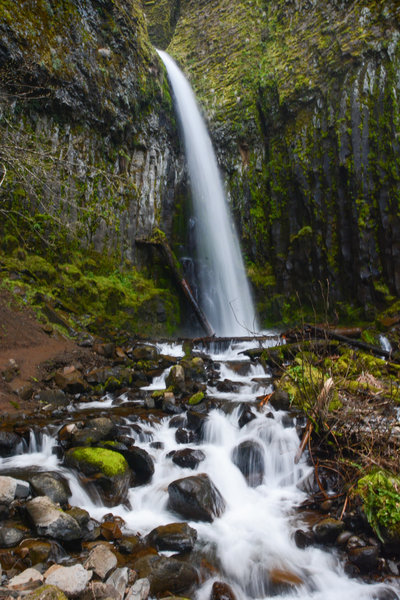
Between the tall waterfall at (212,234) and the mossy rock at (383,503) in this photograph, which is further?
the tall waterfall at (212,234)

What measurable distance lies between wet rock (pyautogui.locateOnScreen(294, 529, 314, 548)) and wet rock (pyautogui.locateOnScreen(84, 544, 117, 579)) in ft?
5.85

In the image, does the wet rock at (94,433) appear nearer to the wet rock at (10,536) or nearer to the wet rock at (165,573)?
the wet rock at (10,536)

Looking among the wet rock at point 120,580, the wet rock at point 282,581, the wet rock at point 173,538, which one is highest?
the wet rock at point 120,580

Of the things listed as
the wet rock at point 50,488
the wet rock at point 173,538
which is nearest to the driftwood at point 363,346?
the wet rock at point 173,538

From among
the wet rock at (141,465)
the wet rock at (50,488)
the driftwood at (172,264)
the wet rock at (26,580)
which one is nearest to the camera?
the wet rock at (26,580)

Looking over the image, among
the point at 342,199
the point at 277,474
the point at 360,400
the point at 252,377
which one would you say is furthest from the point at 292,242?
the point at 277,474

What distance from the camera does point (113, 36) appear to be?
1397cm

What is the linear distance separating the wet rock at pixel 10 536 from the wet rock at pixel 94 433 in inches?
59.0

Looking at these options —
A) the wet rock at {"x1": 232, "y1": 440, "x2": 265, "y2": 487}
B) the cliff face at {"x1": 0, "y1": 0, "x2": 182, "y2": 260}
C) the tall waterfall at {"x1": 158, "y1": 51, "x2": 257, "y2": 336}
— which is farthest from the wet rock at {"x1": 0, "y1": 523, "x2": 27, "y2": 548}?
the tall waterfall at {"x1": 158, "y1": 51, "x2": 257, "y2": 336}

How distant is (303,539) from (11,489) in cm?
289

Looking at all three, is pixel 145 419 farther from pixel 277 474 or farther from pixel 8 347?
pixel 8 347

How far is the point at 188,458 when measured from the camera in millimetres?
4355

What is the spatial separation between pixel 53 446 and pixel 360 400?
4332 mm

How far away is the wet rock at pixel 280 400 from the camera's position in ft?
17.8
